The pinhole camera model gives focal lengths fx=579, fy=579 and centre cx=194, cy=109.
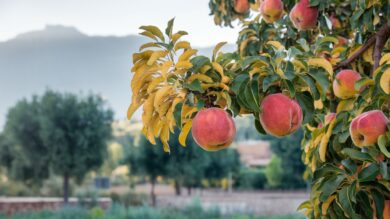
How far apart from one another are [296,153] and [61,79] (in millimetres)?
120128

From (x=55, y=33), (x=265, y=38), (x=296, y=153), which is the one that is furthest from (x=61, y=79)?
(x=265, y=38)

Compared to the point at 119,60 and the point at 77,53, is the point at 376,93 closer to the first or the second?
the point at 77,53

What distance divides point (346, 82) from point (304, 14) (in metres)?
0.49

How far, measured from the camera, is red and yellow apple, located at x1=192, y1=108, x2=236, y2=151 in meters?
1.65

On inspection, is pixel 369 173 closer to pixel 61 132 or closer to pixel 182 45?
pixel 182 45

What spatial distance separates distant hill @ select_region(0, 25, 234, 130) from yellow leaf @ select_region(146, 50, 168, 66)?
111 meters

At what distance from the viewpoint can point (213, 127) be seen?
1646 millimetres

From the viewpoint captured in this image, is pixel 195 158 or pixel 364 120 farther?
pixel 195 158

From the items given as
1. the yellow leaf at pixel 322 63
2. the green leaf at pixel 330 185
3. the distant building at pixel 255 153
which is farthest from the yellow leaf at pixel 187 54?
the distant building at pixel 255 153

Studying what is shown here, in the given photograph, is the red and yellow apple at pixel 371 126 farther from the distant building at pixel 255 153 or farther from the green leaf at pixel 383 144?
the distant building at pixel 255 153

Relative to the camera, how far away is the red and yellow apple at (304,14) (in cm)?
263

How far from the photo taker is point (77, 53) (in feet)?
410

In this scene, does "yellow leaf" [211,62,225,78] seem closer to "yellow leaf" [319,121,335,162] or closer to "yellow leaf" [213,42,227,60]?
"yellow leaf" [213,42,227,60]

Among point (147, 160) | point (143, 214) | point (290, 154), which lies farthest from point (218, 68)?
point (290, 154)
